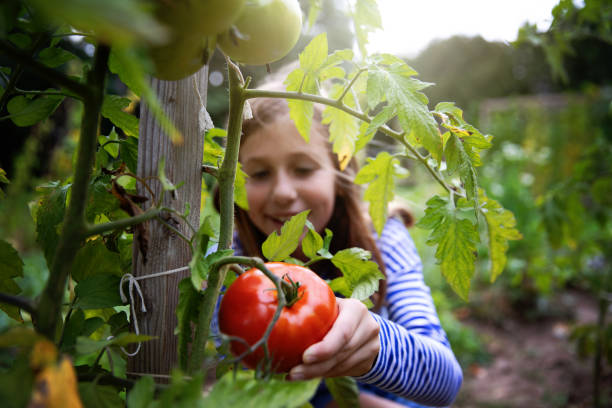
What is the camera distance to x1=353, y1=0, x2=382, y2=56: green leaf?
0.44 meters

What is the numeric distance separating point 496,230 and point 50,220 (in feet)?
2.11

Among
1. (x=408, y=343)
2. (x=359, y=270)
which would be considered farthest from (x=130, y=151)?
(x=408, y=343)

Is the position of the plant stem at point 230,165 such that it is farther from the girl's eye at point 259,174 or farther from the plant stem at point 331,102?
the girl's eye at point 259,174

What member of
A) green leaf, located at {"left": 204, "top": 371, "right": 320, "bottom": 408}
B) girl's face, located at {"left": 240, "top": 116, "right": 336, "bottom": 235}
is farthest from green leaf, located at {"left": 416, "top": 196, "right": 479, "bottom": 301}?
girl's face, located at {"left": 240, "top": 116, "right": 336, "bottom": 235}

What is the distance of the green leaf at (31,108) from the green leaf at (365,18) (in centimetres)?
39

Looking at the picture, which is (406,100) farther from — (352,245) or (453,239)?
(352,245)

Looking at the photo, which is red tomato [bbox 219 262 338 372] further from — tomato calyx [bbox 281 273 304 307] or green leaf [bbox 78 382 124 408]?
green leaf [bbox 78 382 124 408]

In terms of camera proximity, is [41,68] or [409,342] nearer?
[41,68]

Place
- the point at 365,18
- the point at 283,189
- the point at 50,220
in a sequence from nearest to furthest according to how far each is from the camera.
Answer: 1. the point at 365,18
2. the point at 50,220
3. the point at 283,189

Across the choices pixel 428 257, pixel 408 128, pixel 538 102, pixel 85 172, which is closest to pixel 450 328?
pixel 428 257

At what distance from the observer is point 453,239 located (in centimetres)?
60

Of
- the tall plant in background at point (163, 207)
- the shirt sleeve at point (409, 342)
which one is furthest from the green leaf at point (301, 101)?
the shirt sleeve at point (409, 342)

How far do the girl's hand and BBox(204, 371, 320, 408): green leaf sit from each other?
0.40 feet

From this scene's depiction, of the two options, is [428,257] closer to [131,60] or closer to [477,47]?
[131,60]
